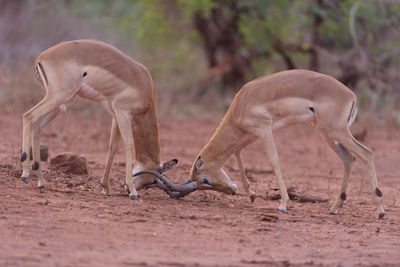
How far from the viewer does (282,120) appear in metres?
8.27

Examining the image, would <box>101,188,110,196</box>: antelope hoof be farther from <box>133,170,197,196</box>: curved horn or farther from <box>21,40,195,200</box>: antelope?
<box>133,170,197,196</box>: curved horn

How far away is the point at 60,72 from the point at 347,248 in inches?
142

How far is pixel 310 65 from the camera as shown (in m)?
18.2

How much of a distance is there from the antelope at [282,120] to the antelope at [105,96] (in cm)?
48

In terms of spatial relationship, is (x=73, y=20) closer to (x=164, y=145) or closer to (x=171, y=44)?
(x=171, y=44)

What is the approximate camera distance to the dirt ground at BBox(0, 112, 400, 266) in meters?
5.59

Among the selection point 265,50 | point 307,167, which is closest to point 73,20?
point 265,50

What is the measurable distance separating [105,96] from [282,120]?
2152mm

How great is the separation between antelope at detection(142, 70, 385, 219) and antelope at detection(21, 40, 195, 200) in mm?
477

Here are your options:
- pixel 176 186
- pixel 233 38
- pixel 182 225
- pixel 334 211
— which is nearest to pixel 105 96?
pixel 176 186

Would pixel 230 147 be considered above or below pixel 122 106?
below

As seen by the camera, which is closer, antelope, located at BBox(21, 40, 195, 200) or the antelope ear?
antelope, located at BBox(21, 40, 195, 200)

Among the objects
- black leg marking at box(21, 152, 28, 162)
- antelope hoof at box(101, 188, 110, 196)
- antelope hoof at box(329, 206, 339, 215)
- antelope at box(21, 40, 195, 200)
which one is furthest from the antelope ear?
black leg marking at box(21, 152, 28, 162)

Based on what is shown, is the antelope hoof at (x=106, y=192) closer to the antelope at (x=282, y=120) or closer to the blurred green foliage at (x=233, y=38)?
the antelope at (x=282, y=120)
